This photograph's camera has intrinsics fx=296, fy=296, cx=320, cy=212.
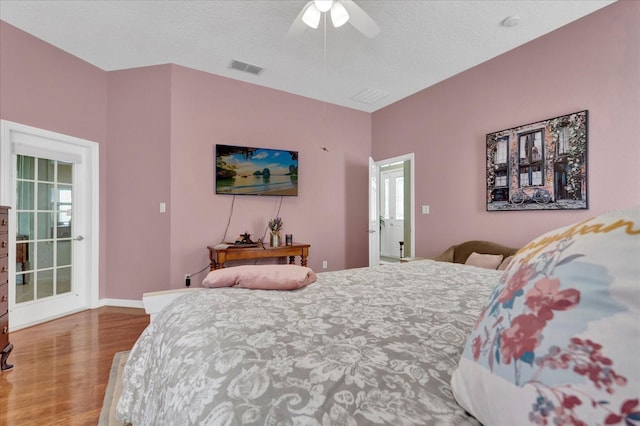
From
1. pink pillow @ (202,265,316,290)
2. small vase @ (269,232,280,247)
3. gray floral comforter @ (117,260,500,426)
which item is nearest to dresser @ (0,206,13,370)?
gray floral comforter @ (117,260,500,426)

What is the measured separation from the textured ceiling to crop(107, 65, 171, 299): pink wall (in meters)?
0.29

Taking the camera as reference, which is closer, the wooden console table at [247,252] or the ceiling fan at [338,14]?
the ceiling fan at [338,14]

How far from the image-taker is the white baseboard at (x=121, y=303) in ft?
11.5

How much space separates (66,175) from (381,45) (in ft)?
12.3

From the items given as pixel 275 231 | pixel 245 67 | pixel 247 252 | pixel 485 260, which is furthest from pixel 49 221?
pixel 485 260

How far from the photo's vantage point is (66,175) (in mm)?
3365

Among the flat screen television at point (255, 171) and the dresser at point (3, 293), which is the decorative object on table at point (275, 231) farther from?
the dresser at point (3, 293)

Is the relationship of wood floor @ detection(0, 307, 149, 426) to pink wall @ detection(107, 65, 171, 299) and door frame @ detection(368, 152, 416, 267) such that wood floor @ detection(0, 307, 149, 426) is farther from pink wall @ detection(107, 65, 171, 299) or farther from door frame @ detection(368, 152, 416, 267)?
door frame @ detection(368, 152, 416, 267)

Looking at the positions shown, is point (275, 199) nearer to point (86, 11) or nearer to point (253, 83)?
point (253, 83)

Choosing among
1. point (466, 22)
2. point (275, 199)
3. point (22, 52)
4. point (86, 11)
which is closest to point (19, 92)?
point (22, 52)

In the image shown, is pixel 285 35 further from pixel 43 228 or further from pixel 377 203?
pixel 43 228

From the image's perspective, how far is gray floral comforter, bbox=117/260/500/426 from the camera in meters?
0.57

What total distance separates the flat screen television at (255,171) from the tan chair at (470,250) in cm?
212

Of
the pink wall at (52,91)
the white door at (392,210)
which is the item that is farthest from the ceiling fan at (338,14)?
the white door at (392,210)
